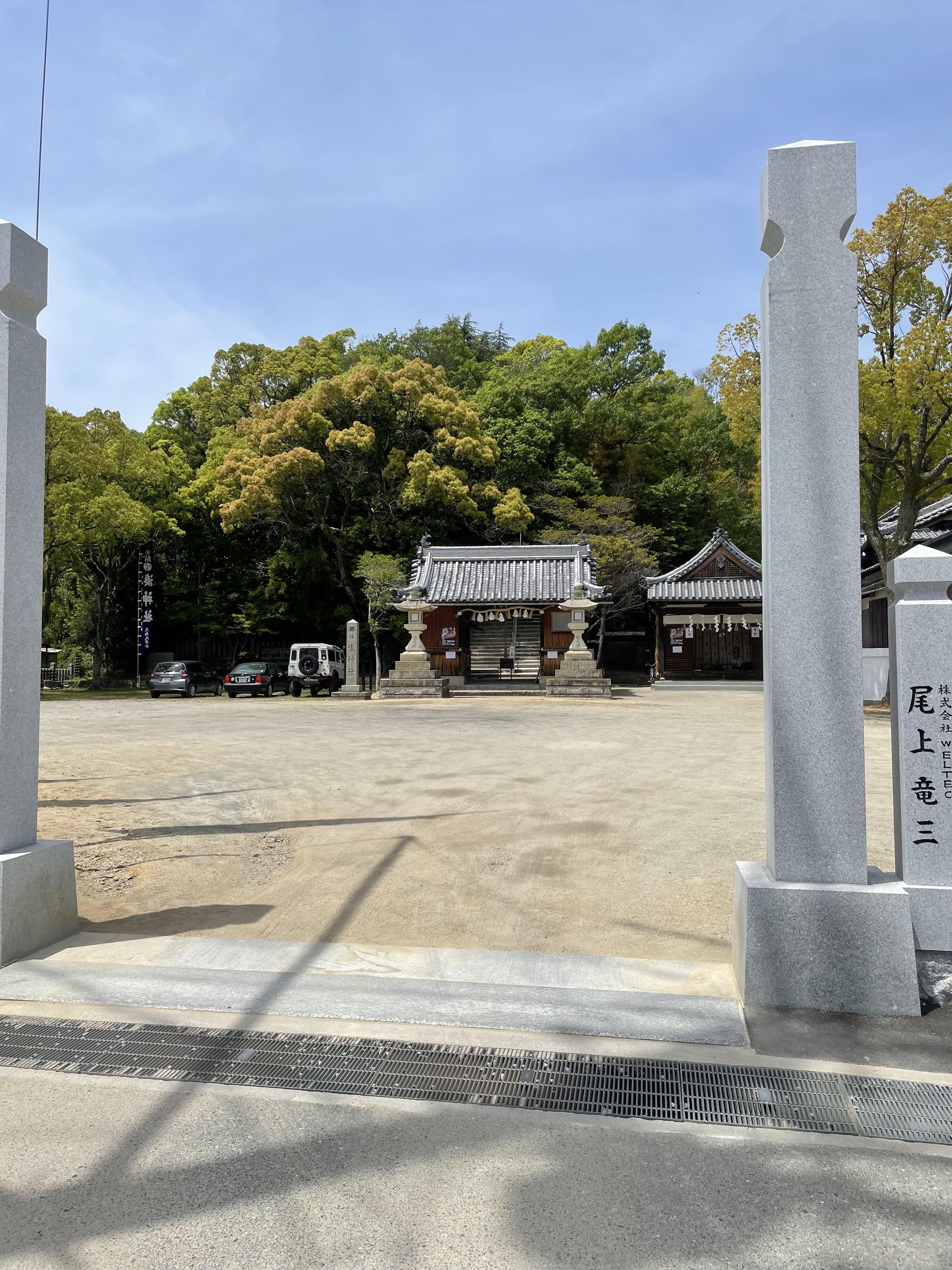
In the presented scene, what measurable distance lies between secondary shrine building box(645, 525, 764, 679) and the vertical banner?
717 inches

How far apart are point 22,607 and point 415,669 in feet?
69.0

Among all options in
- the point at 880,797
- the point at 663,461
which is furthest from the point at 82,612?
the point at 880,797

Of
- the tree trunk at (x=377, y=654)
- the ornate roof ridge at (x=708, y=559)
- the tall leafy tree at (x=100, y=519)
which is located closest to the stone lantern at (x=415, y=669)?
the tree trunk at (x=377, y=654)

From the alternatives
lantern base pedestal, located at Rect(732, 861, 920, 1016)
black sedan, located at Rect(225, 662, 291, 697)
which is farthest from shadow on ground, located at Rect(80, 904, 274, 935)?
black sedan, located at Rect(225, 662, 291, 697)

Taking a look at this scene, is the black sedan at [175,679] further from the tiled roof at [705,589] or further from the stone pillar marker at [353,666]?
the tiled roof at [705,589]

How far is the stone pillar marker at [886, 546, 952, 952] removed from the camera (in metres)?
3.54

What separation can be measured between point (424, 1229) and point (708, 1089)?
45.0 inches

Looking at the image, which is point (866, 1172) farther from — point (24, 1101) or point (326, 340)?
point (326, 340)

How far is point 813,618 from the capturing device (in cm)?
351

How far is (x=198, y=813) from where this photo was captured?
7711 millimetres

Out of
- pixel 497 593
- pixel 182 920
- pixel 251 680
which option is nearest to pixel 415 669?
pixel 497 593

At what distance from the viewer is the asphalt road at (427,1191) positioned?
2053 mm

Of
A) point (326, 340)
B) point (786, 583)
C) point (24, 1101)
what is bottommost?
point (24, 1101)

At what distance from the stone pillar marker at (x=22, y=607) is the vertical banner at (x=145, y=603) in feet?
92.4
